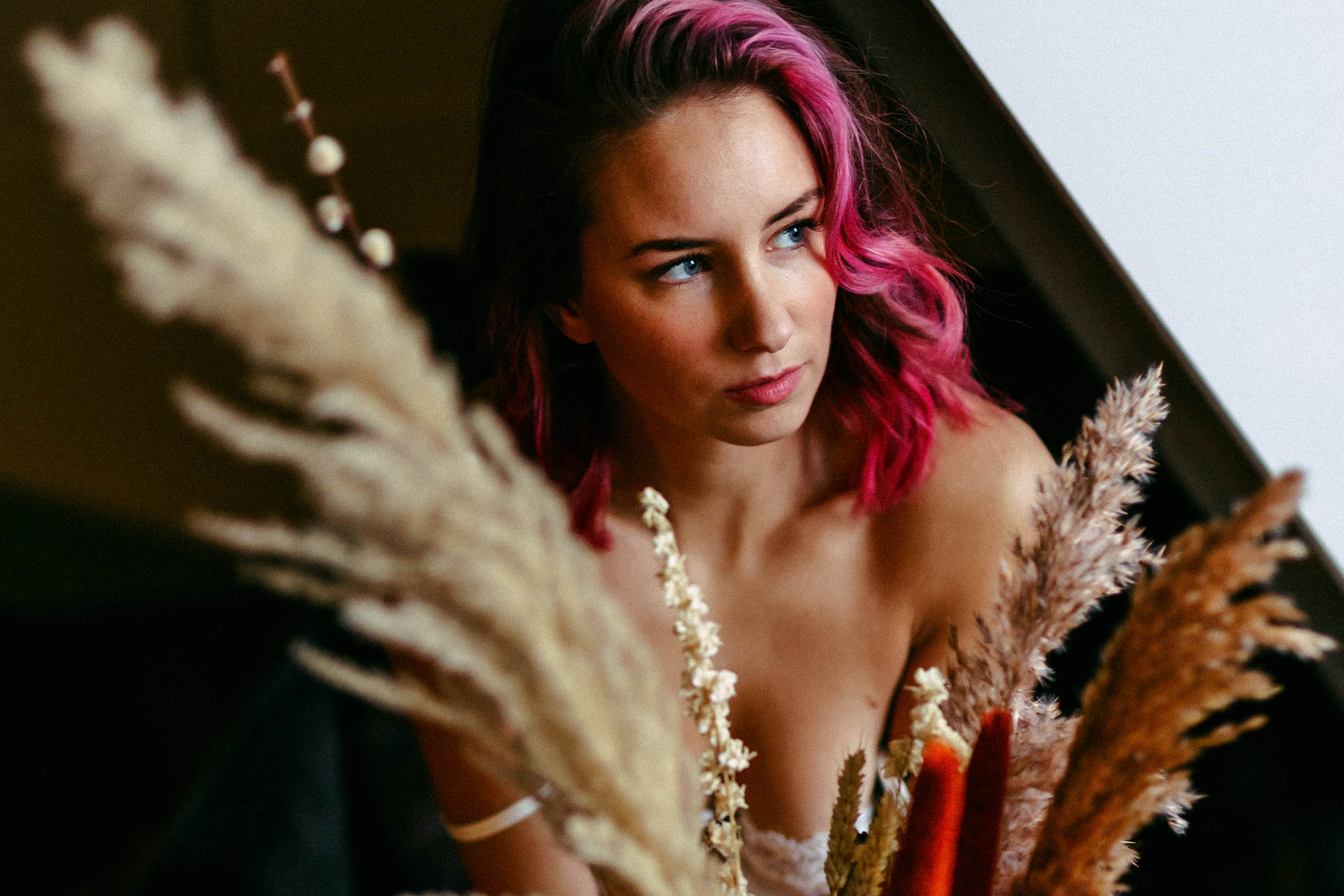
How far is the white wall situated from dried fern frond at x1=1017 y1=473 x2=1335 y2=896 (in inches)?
16.2

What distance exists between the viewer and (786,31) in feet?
2.75

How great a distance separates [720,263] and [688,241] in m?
0.03

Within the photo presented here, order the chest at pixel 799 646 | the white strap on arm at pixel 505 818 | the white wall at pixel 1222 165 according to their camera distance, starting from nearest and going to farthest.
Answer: the white wall at pixel 1222 165, the white strap on arm at pixel 505 818, the chest at pixel 799 646

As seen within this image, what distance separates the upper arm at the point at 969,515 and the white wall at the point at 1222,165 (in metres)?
0.27

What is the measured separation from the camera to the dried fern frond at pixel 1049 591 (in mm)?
398

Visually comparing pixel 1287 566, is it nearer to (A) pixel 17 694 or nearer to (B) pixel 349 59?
(B) pixel 349 59

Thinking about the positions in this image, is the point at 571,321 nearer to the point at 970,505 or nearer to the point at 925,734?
the point at 970,505

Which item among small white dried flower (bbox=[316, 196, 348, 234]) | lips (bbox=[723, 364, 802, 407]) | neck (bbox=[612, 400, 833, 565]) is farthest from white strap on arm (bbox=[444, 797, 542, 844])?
small white dried flower (bbox=[316, 196, 348, 234])

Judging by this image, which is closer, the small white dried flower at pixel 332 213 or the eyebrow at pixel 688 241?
the small white dried flower at pixel 332 213

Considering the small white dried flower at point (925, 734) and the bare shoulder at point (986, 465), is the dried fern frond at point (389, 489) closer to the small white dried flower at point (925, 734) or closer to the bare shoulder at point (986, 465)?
the small white dried flower at point (925, 734)

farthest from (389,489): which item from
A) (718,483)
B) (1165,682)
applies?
(718,483)

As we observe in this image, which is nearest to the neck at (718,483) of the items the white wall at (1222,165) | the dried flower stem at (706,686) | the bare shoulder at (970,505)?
the bare shoulder at (970,505)

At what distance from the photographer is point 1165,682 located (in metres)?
0.32

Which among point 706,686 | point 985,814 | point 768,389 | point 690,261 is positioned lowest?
point 985,814
